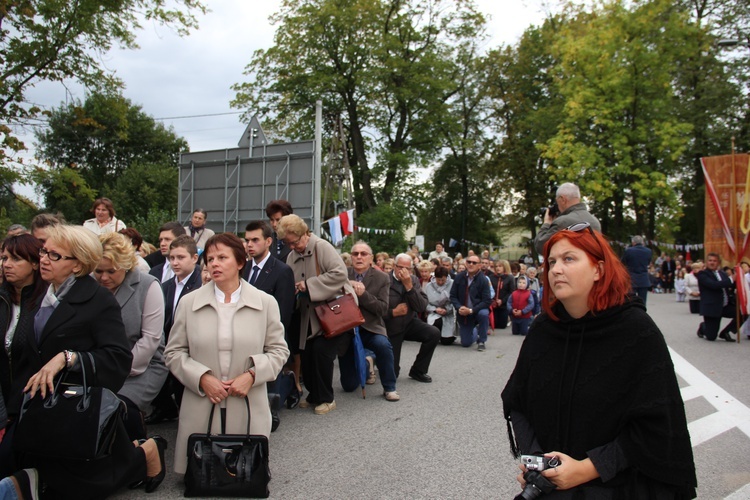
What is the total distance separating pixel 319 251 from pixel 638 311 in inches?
179

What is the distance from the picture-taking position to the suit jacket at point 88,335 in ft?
11.4

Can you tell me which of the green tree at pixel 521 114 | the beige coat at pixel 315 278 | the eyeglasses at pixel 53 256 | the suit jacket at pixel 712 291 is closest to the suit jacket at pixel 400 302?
the beige coat at pixel 315 278

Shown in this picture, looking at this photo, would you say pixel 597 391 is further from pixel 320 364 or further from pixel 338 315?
pixel 320 364

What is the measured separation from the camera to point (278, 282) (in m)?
5.99

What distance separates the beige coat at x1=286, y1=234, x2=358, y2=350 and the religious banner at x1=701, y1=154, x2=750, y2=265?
9.30 meters

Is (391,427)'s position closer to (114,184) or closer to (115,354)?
(115,354)

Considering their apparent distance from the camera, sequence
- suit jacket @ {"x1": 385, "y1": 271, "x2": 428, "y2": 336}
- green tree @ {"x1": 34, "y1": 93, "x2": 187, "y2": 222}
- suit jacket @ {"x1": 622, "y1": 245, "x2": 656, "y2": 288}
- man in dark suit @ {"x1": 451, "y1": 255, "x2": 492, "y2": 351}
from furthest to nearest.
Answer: green tree @ {"x1": 34, "y1": 93, "x2": 187, "y2": 222}, man in dark suit @ {"x1": 451, "y1": 255, "x2": 492, "y2": 351}, suit jacket @ {"x1": 622, "y1": 245, "x2": 656, "y2": 288}, suit jacket @ {"x1": 385, "y1": 271, "x2": 428, "y2": 336}

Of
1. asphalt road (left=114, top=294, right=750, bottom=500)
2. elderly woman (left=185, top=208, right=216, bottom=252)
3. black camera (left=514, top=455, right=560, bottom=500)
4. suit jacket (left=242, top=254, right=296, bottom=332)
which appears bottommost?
asphalt road (left=114, top=294, right=750, bottom=500)

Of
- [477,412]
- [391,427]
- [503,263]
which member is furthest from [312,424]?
[503,263]

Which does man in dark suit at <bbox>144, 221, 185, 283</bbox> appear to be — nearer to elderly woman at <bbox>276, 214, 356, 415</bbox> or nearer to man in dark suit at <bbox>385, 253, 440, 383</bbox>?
elderly woman at <bbox>276, 214, 356, 415</bbox>

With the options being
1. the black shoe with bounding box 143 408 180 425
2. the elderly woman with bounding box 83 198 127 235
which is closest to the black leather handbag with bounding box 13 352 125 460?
the black shoe with bounding box 143 408 180 425

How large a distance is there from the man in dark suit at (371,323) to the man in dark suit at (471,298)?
14.0ft

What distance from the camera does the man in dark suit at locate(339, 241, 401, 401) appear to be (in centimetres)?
721

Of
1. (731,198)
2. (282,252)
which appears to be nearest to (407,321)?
(282,252)
